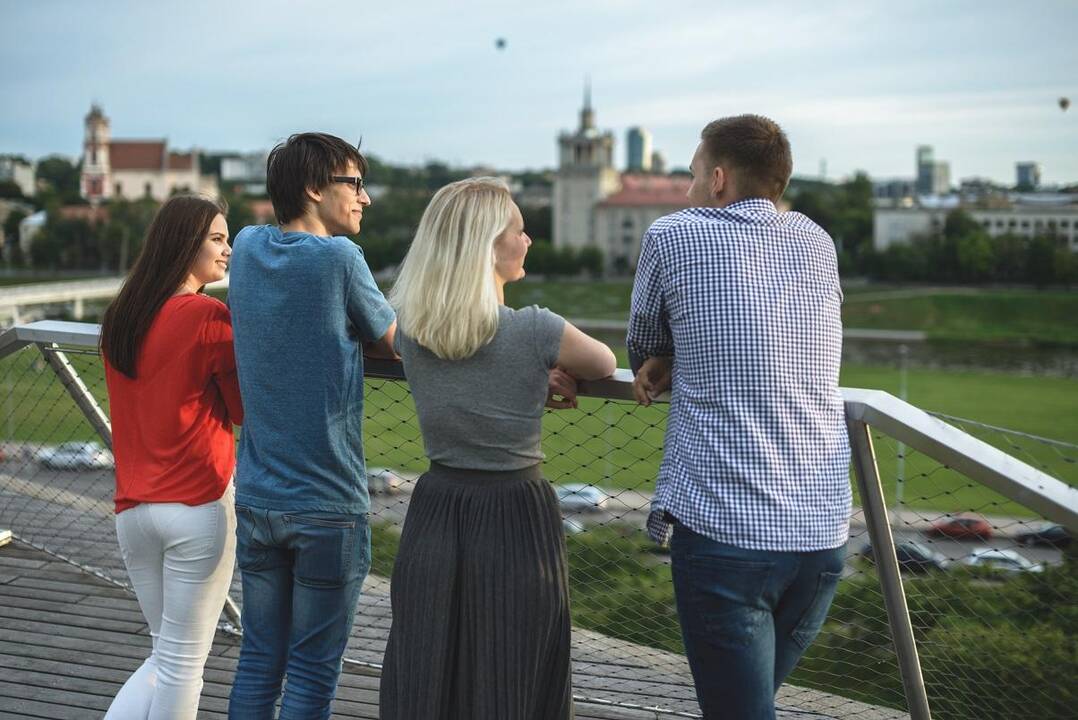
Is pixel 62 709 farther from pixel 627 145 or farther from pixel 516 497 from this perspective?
pixel 627 145

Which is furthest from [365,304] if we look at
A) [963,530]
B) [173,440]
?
[963,530]

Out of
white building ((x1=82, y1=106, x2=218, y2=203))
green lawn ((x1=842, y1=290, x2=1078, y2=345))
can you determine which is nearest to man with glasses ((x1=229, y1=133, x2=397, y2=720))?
green lawn ((x1=842, y1=290, x2=1078, y2=345))

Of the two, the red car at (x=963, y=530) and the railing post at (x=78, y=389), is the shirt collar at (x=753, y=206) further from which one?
the railing post at (x=78, y=389)

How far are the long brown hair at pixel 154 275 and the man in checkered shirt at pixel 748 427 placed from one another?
786 millimetres

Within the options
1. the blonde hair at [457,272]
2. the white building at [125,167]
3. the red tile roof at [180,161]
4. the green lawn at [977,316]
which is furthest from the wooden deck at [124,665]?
the red tile roof at [180,161]

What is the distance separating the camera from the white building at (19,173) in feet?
302

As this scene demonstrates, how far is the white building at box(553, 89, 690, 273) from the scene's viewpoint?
236 ft

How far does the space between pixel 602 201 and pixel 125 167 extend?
3414 centimetres

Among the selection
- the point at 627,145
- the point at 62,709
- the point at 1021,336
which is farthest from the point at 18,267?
the point at 627,145

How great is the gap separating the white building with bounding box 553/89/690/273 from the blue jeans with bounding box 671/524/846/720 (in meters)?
67.6

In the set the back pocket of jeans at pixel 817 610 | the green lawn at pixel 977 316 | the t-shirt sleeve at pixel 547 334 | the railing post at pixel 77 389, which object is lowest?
the green lawn at pixel 977 316

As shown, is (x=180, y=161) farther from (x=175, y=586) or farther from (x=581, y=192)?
(x=175, y=586)

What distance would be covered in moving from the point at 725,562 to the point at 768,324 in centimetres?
33

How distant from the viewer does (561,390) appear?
175 cm
